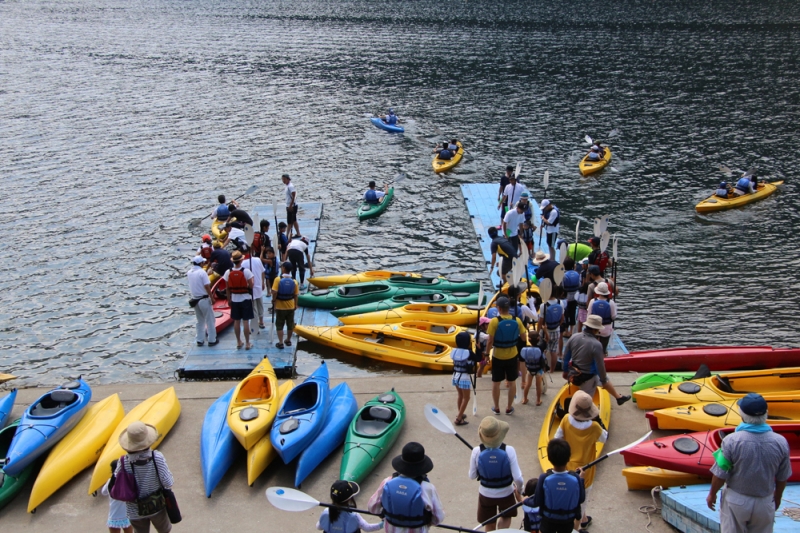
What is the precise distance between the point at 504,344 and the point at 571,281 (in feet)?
13.0

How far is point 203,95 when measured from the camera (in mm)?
41000

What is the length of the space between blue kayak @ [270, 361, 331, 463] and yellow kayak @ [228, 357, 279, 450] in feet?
0.55

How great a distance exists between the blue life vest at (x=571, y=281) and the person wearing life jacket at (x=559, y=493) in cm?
755

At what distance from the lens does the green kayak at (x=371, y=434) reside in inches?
367

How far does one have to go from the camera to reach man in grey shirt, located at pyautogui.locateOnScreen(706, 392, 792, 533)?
21.0 feet

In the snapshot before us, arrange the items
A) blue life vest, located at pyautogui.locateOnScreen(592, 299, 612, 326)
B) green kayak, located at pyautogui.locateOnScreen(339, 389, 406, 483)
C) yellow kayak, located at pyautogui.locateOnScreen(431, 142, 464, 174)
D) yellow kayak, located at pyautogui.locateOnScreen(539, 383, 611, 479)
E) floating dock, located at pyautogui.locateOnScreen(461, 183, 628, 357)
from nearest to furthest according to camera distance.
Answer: green kayak, located at pyautogui.locateOnScreen(339, 389, 406, 483) → yellow kayak, located at pyautogui.locateOnScreen(539, 383, 611, 479) → blue life vest, located at pyautogui.locateOnScreen(592, 299, 612, 326) → floating dock, located at pyautogui.locateOnScreen(461, 183, 628, 357) → yellow kayak, located at pyautogui.locateOnScreen(431, 142, 464, 174)

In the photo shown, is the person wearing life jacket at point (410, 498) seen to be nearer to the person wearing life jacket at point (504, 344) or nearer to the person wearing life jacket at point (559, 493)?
the person wearing life jacket at point (559, 493)

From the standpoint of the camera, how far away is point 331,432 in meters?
9.95

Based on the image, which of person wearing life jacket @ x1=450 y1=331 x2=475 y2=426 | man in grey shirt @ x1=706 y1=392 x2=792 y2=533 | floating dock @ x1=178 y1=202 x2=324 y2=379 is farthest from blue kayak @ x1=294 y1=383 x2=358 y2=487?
man in grey shirt @ x1=706 y1=392 x2=792 y2=533

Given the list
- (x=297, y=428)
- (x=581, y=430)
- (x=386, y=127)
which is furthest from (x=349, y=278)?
(x=386, y=127)

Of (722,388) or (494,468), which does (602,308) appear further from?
(494,468)

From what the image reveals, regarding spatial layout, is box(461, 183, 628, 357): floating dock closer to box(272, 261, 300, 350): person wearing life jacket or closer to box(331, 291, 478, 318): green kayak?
box(331, 291, 478, 318): green kayak

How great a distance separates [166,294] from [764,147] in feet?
83.6

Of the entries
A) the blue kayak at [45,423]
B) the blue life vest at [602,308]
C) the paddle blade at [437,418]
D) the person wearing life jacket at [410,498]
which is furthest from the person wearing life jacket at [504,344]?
the blue kayak at [45,423]
